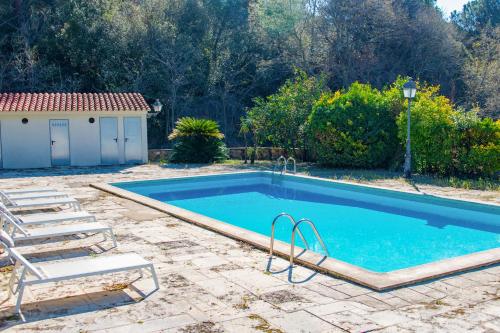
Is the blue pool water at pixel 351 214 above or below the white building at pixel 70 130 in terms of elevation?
below

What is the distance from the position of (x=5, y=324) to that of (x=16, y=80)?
23404 millimetres

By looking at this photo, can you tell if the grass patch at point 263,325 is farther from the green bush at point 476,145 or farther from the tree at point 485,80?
the tree at point 485,80

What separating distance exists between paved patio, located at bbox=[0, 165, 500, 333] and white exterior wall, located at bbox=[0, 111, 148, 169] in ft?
43.2

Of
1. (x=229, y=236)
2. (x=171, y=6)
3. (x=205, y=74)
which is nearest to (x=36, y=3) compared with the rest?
(x=171, y=6)

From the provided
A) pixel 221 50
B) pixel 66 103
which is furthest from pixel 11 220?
pixel 221 50

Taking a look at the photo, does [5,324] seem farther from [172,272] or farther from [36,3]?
[36,3]

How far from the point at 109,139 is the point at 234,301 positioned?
642 inches

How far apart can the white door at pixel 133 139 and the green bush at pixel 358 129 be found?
282 inches

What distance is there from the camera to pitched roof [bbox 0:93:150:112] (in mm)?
19188

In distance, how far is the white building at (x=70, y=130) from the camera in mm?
19219

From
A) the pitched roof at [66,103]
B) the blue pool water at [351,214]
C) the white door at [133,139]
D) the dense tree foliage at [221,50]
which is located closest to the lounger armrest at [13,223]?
the blue pool water at [351,214]

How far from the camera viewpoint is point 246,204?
13633 millimetres

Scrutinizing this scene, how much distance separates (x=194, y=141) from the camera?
2117cm

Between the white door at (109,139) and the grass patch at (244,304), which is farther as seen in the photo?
the white door at (109,139)
